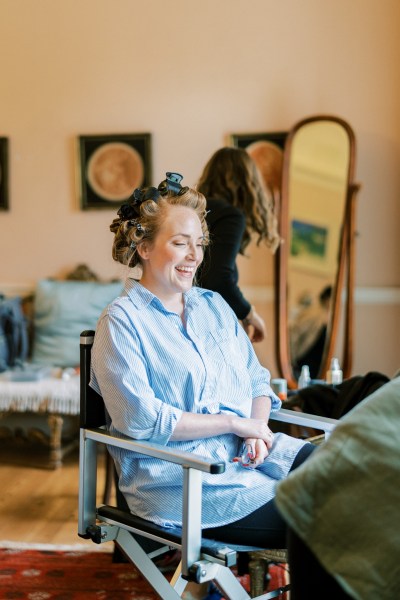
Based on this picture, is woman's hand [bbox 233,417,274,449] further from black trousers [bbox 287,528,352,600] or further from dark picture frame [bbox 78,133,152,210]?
dark picture frame [bbox 78,133,152,210]

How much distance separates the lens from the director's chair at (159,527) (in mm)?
1703

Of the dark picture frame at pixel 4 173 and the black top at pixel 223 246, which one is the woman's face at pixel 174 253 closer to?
the black top at pixel 223 246

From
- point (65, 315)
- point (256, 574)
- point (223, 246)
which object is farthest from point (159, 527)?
point (65, 315)

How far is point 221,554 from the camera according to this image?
1.70 m

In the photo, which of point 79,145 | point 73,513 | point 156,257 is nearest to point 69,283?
point 79,145

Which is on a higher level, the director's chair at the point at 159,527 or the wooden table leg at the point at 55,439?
the director's chair at the point at 159,527

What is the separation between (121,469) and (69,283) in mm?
2878

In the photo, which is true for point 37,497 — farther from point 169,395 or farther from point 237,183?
point 169,395

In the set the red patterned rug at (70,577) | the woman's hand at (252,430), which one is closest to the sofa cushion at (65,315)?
the red patterned rug at (70,577)

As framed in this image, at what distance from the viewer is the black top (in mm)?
2750

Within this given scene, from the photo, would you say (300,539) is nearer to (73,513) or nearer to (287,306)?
(73,513)

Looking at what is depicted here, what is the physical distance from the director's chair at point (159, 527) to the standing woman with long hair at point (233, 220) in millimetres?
714

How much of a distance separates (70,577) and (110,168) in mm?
2672

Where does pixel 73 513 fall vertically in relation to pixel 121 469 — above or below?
below
